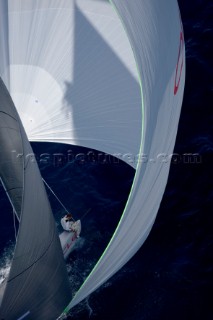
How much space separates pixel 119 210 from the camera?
22734mm

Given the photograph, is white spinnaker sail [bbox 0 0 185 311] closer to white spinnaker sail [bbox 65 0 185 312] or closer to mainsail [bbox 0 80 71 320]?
white spinnaker sail [bbox 65 0 185 312]

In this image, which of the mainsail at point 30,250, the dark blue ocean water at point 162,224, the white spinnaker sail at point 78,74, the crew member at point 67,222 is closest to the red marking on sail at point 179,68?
the white spinnaker sail at point 78,74

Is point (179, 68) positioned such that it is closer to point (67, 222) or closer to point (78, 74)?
point (78, 74)

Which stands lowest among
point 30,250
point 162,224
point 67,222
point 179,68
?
point 162,224

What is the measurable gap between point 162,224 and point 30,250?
8.85 metres

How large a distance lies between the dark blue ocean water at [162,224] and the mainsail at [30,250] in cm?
422

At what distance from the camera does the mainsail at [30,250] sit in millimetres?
13586

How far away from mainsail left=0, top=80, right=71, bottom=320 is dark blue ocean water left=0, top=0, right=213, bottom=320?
4218mm

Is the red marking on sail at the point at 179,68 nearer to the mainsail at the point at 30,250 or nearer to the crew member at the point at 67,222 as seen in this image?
the mainsail at the point at 30,250

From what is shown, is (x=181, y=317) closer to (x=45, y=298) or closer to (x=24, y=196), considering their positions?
(x=45, y=298)

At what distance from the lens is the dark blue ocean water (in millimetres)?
18859

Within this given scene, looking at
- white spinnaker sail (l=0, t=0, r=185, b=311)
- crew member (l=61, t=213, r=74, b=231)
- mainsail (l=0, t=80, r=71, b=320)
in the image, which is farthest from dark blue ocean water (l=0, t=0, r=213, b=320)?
mainsail (l=0, t=80, r=71, b=320)

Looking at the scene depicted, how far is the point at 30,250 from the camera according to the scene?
1391cm

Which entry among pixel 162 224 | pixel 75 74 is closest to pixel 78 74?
pixel 75 74
